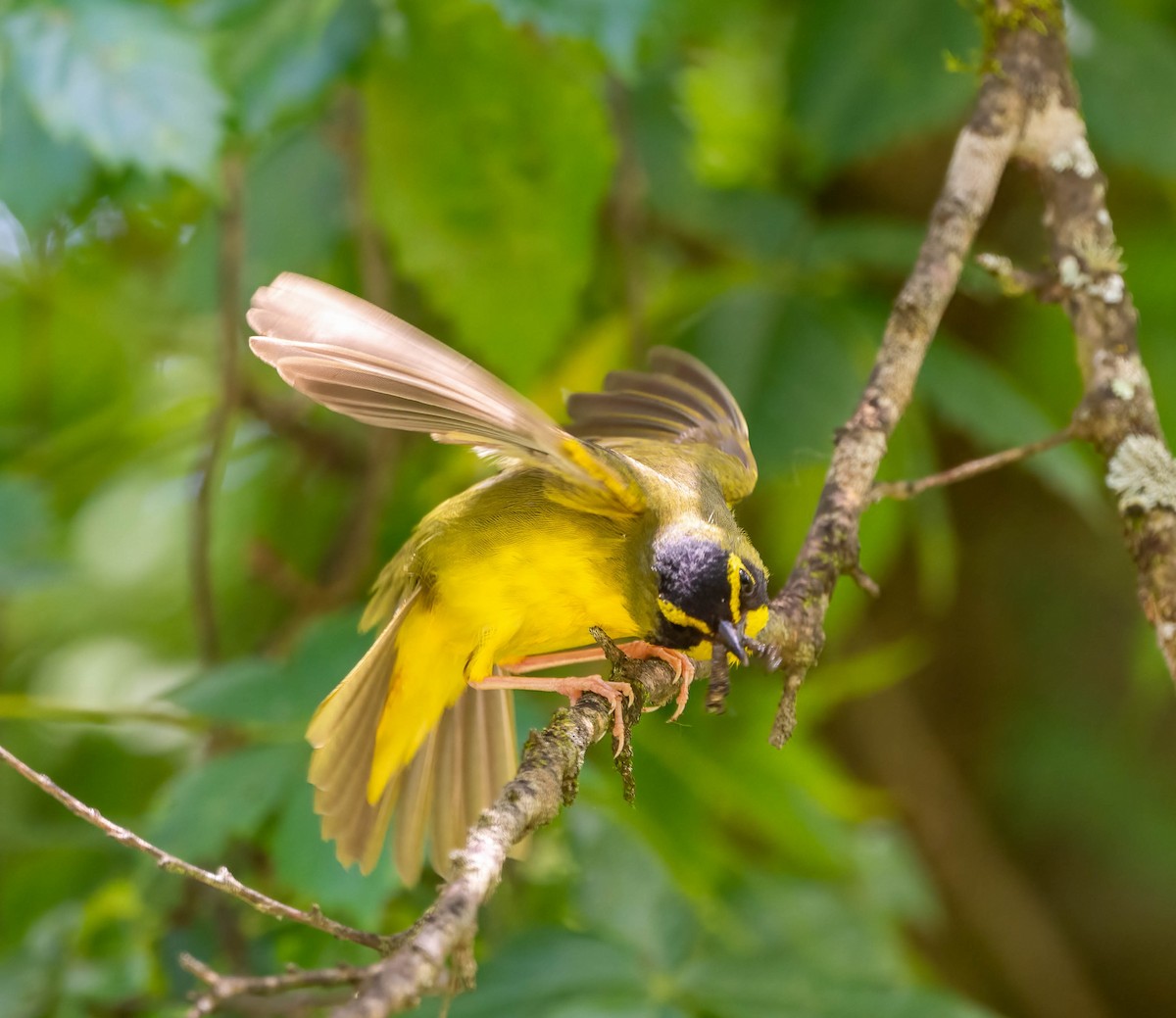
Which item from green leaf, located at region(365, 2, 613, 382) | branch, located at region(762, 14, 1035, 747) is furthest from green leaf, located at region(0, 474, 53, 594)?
branch, located at region(762, 14, 1035, 747)

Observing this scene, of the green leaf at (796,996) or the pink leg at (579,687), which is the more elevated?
the pink leg at (579,687)

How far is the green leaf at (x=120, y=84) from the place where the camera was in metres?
2.36

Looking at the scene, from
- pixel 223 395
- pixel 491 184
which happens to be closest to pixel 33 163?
pixel 223 395

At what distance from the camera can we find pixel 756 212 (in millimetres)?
3428

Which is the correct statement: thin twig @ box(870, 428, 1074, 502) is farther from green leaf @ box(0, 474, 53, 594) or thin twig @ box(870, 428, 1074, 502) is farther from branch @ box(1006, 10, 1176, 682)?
green leaf @ box(0, 474, 53, 594)

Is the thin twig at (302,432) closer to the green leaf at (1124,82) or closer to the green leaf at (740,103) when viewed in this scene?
the green leaf at (740,103)

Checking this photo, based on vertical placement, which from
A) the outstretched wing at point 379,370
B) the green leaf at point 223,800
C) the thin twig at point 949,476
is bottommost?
the green leaf at point 223,800

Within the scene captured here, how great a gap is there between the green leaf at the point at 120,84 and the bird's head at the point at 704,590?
1090 millimetres

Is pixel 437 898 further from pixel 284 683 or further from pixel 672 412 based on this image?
pixel 672 412

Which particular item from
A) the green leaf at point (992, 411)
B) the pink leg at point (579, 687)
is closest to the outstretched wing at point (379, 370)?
the pink leg at point (579, 687)

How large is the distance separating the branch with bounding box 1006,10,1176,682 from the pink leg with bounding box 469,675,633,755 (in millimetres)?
723

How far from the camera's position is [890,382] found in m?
1.91

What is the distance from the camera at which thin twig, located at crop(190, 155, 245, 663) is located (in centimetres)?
299

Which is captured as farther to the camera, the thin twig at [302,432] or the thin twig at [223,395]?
the thin twig at [302,432]
